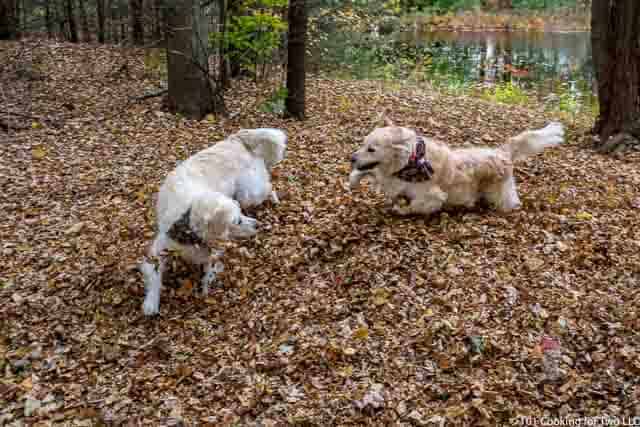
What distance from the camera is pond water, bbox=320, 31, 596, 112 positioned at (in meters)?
14.3

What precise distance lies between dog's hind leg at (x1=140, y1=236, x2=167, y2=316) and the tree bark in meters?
4.52

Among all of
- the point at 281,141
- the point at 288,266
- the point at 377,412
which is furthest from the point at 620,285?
the point at 281,141

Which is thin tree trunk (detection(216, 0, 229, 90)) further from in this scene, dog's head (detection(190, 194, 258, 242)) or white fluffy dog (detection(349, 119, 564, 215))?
dog's head (detection(190, 194, 258, 242))

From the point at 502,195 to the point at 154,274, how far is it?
3.59 m

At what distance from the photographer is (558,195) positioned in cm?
584

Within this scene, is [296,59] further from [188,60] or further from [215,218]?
[215,218]

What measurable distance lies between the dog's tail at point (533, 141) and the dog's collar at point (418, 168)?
1141mm

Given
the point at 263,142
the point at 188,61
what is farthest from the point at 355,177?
the point at 188,61

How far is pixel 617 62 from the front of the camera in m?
7.31

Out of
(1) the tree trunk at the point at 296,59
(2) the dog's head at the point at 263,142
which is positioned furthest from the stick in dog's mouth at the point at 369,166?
(1) the tree trunk at the point at 296,59

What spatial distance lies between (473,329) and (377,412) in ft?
3.58

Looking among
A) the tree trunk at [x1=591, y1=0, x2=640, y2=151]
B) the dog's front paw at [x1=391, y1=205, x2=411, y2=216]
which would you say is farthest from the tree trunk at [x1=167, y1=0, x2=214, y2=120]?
the tree trunk at [x1=591, y1=0, x2=640, y2=151]

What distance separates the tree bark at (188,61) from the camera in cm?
792

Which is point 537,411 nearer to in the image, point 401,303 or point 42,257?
point 401,303
